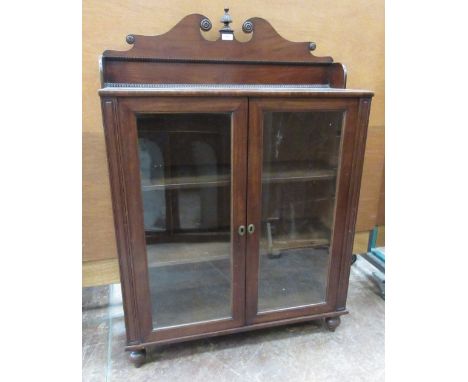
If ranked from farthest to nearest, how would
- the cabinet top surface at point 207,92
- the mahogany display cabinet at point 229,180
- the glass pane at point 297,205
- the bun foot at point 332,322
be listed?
1. the bun foot at point 332,322
2. the glass pane at point 297,205
3. the mahogany display cabinet at point 229,180
4. the cabinet top surface at point 207,92

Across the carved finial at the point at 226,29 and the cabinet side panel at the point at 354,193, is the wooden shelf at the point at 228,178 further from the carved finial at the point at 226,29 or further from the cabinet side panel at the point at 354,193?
the carved finial at the point at 226,29

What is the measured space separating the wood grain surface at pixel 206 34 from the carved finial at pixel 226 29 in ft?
0.16

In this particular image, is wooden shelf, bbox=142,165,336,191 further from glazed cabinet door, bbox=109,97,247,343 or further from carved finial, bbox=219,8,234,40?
carved finial, bbox=219,8,234,40

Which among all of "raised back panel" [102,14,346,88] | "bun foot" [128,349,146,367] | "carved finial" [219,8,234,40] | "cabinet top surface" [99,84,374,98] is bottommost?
"bun foot" [128,349,146,367]

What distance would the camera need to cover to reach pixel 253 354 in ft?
4.28

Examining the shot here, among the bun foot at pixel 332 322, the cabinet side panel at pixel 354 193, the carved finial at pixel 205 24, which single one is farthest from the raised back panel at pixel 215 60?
the bun foot at pixel 332 322

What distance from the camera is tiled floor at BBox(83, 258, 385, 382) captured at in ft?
3.99

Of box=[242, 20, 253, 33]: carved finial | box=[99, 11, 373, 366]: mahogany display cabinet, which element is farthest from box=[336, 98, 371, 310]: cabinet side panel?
box=[242, 20, 253, 33]: carved finial

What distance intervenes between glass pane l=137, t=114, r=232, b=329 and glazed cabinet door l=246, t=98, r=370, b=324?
104 millimetres

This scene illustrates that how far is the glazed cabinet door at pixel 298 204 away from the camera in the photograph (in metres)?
1.15

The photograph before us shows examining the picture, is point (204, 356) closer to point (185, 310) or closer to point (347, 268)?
point (185, 310)

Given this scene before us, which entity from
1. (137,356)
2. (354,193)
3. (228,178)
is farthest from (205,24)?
(137,356)

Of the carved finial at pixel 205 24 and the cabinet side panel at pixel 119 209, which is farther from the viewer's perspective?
the carved finial at pixel 205 24

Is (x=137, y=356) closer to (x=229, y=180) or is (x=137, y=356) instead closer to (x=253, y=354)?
(x=253, y=354)
